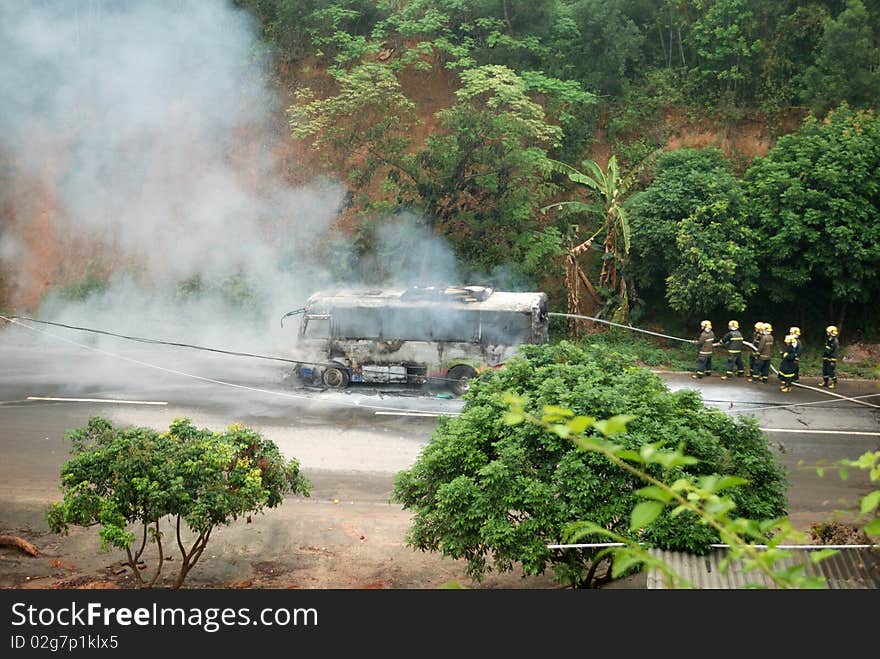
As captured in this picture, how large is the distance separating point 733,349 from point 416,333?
6.90m

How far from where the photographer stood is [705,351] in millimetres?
19078

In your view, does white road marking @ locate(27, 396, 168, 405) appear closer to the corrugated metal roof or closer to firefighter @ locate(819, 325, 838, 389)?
the corrugated metal roof

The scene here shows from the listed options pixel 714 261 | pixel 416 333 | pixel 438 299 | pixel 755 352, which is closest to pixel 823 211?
pixel 714 261

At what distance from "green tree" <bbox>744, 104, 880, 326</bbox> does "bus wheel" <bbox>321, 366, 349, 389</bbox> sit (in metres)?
10.0

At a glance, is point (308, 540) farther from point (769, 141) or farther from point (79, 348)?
point (769, 141)

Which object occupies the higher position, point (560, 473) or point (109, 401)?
point (560, 473)

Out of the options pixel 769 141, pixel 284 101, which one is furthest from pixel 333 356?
pixel 769 141

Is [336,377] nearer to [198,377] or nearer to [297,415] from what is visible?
[297,415]

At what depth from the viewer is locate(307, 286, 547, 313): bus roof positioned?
17.6m

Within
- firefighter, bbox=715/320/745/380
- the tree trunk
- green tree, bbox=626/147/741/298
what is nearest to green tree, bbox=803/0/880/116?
green tree, bbox=626/147/741/298

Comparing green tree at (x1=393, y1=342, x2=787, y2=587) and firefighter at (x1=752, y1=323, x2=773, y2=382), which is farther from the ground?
firefighter at (x1=752, y1=323, x2=773, y2=382)

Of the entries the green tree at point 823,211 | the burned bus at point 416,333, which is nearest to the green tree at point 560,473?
the burned bus at point 416,333
